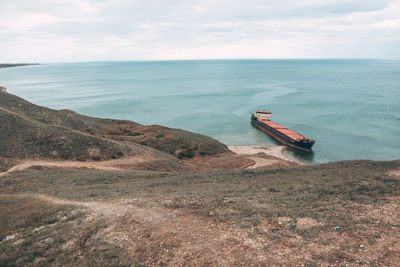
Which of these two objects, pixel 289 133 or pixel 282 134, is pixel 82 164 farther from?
pixel 289 133

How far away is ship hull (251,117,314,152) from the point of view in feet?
190

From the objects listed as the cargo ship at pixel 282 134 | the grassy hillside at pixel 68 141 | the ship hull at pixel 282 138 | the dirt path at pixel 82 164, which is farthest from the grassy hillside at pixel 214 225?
the cargo ship at pixel 282 134

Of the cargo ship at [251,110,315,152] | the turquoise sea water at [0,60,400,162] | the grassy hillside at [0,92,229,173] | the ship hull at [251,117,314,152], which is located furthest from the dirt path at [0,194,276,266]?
the cargo ship at [251,110,315,152]

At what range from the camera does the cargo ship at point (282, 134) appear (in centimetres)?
5794

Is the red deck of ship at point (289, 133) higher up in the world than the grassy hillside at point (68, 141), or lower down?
lower down

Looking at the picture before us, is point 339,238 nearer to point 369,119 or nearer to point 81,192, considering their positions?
point 81,192

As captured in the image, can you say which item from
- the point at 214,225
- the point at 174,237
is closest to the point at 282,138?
the point at 214,225

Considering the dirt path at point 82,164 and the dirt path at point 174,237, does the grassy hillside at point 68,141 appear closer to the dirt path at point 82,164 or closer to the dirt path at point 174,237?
the dirt path at point 82,164

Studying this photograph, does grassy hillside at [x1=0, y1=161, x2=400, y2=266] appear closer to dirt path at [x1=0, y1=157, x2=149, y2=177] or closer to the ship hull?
dirt path at [x1=0, y1=157, x2=149, y2=177]

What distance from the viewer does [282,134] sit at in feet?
216

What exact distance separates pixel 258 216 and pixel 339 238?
3609 mm

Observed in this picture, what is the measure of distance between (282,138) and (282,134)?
109 centimetres

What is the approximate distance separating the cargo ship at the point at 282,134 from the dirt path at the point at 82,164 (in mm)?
38646

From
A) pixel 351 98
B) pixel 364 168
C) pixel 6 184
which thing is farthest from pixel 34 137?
pixel 351 98
